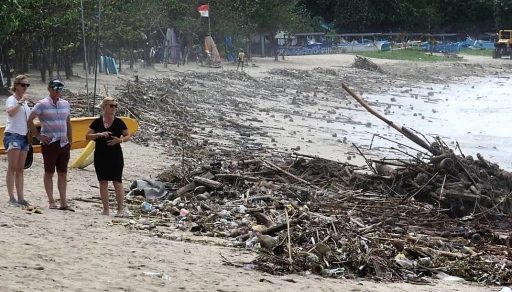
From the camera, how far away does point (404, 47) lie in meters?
73.9

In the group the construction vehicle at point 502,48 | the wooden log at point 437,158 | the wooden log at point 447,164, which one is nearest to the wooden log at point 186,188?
the wooden log at point 437,158

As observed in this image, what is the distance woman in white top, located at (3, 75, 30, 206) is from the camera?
1025 cm

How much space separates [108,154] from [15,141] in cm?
106

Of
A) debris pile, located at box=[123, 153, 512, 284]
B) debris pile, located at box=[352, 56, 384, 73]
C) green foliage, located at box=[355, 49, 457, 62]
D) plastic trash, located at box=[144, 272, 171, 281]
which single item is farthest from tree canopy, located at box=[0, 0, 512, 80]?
plastic trash, located at box=[144, 272, 171, 281]

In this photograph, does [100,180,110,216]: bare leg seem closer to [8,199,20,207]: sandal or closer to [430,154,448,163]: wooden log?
[8,199,20,207]: sandal

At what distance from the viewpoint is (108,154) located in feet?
34.7

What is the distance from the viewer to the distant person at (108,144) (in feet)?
34.1

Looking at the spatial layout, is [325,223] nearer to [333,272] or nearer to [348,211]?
[348,211]

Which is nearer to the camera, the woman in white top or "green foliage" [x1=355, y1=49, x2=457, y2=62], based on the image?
the woman in white top

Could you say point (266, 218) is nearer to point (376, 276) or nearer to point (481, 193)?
point (376, 276)

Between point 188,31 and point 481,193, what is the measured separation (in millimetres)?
35152

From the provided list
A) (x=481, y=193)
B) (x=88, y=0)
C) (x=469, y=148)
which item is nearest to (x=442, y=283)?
(x=481, y=193)

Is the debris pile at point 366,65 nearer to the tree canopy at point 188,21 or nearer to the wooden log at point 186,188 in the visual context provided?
the tree canopy at point 188,21

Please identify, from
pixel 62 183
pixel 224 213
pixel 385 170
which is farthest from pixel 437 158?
pixel 62 183
